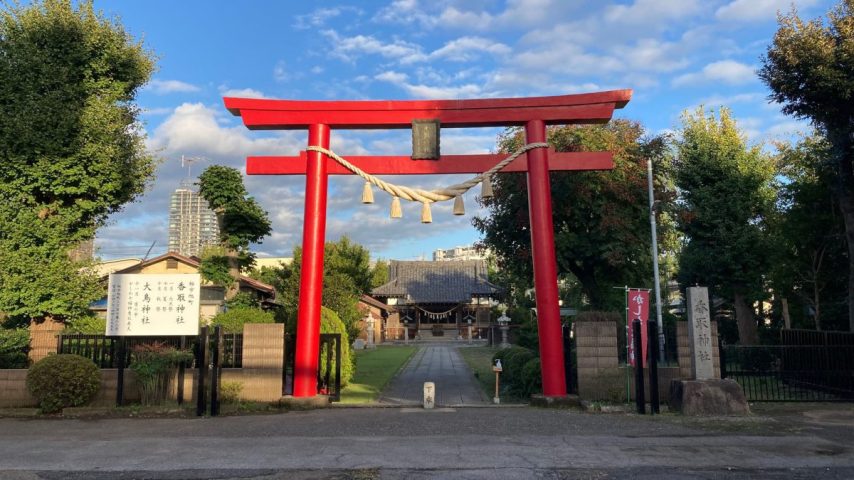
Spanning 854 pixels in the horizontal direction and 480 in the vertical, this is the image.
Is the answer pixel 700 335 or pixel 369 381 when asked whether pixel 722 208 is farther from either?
pixel 369 381

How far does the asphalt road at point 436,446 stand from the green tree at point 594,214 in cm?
708

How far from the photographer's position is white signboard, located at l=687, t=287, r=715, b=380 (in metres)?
9.75

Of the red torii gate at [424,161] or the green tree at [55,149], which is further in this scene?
the green tree at [55,149]

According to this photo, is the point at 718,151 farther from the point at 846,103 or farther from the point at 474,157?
the point at 474,157

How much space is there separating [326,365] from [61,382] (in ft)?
17.0

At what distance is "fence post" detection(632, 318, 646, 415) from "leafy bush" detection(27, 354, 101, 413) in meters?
9.98

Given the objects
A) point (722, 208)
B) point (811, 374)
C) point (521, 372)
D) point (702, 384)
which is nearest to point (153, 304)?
point (521, 372)

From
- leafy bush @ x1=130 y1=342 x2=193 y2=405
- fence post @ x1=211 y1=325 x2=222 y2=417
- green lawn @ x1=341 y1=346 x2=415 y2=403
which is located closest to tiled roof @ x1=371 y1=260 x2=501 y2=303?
green lawn @ x1=341 y1=346 x2=415 y2=403

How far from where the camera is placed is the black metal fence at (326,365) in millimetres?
11414

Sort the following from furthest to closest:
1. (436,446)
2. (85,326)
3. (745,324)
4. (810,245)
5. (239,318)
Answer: (745,324), (810,245), (239,318), (85,326), (436,446)

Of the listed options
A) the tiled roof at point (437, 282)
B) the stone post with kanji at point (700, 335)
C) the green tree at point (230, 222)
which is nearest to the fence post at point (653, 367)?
the stone post with kanji at point (700, 335)

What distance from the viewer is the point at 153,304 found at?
1102 cm

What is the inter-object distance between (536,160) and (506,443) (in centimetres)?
583

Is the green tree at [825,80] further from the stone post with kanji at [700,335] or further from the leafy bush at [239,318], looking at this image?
the leafy bush at [239,318]
